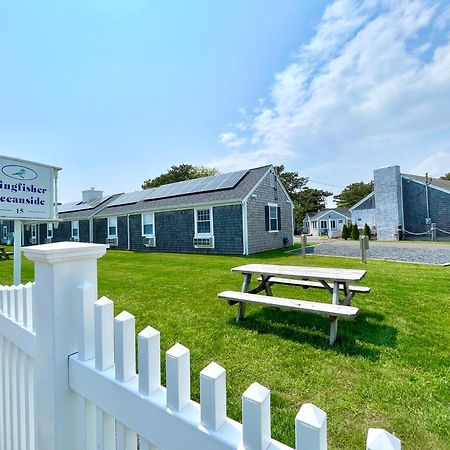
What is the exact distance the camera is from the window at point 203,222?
14.3 metres

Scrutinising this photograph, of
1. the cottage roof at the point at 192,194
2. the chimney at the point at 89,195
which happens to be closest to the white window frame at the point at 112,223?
the cottage roof at the point at 192,194

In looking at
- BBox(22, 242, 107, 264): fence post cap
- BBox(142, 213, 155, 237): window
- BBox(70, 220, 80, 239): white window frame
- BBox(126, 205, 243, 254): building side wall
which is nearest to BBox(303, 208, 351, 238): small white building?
BBox(126, 205, 243, 254): building side wall

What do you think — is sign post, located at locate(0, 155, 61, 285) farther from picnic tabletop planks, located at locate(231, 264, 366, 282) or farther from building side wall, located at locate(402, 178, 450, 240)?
building side wall, located at locate(402, 178, 450, 240)

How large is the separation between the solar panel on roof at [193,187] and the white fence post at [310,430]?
14216 millimetres

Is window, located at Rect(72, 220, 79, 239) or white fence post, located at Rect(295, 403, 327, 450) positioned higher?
window, located at Rect(72, 220, 79, 239)

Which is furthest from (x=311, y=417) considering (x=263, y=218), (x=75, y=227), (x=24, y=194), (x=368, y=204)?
(x=368, y=204)

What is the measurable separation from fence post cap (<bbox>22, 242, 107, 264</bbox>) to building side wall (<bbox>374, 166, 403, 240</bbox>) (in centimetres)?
2640

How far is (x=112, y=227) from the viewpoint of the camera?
752 inches

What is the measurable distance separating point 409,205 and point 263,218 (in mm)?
16272

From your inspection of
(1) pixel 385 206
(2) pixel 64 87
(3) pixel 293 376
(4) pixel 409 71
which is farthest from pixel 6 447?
(1) pixel 385 206

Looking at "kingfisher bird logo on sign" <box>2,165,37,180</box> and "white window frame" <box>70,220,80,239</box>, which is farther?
"white window frame" <box>70,220,80,239</box>

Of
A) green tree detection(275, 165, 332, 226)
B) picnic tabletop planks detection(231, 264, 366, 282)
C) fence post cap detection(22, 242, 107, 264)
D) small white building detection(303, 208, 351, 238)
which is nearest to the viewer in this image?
fence post cap detection(22, 242, 107, 264)

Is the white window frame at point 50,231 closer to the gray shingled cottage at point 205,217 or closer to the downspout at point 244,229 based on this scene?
the gray shingled cottage at point 205,217

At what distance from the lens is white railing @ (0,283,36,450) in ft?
4.53
